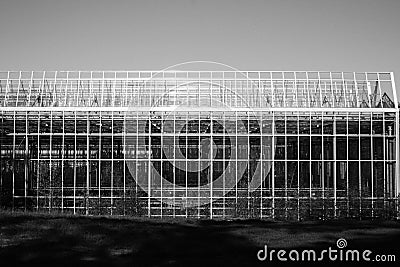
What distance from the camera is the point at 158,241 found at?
1759 centimetres

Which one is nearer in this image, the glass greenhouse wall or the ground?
the ground

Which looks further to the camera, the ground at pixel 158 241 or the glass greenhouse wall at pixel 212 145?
the glass greenhouse wall at pixel 212 145

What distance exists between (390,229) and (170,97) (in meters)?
16.3

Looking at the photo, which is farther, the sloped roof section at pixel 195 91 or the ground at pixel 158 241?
the sloped roof section at pixel 195 91

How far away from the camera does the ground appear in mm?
15360

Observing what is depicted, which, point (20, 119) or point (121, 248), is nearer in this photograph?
point (121, 248)

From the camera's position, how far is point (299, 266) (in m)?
15.0

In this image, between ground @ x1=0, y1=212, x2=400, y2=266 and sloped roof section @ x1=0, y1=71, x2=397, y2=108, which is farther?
sloped roof section @ x1=0, y1=71, x2=397, y2=108

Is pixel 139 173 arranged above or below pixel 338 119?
below

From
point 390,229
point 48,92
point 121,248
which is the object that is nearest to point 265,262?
point 121,248

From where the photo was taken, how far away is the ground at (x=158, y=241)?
1536 centimetres

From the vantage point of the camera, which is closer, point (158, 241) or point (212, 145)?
point (158, 241)

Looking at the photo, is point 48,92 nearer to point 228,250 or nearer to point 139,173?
point 139,173

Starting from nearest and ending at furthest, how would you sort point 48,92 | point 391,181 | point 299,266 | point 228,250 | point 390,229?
point 299,266 → point 228,250 → point 390,229 → point 391,181 → point 48,92
